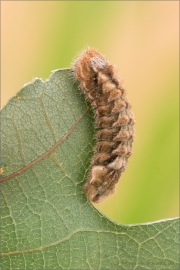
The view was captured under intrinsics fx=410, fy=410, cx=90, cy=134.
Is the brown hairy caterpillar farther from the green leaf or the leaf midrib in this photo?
the leaf midrib

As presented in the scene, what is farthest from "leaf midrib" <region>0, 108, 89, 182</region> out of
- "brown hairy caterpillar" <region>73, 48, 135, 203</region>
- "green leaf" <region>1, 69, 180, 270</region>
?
"brown hairy caterpillar" <region>73, 48, 135, 203</region>

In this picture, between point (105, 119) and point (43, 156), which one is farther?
point (105, 119)

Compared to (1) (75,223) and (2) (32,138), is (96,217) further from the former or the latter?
(2) (32,138)

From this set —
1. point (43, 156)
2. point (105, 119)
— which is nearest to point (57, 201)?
point (43, 156)

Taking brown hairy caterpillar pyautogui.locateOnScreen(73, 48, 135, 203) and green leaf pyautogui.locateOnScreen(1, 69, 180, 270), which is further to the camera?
brown hairy caterpillar pyautogui.locateOnScreen(73, 48, 135, 203)

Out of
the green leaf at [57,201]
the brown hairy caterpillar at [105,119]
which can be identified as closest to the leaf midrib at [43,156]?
the green leaf at [57,201]

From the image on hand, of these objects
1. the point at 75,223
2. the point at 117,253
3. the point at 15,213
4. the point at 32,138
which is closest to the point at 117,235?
the point at 117,253

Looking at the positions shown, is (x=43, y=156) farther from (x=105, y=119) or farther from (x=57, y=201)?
(x=105, y=119)
